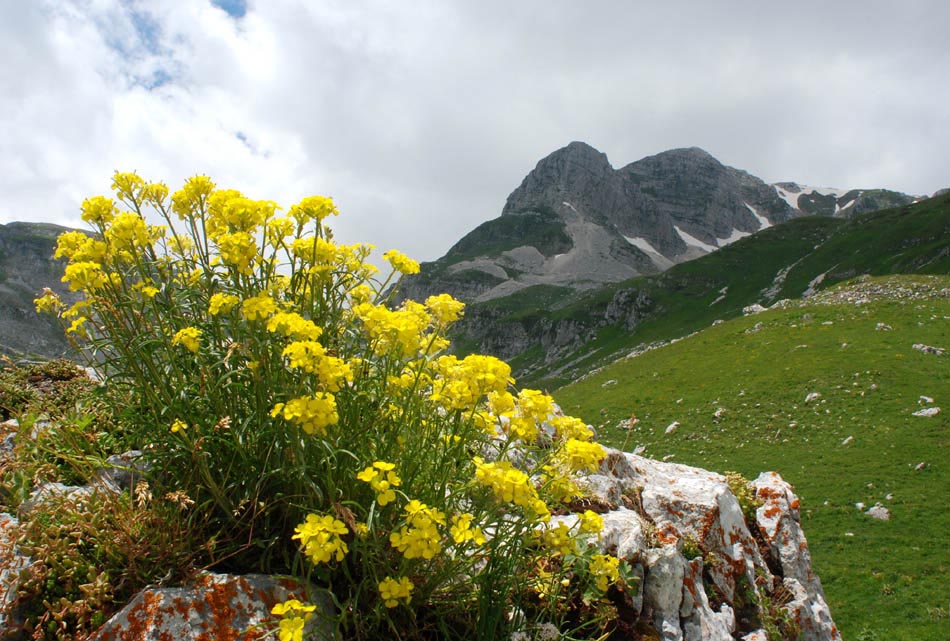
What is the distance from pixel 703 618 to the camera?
548 cm

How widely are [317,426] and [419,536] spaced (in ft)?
2.92

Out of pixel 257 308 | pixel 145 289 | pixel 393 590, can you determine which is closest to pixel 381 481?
pixel 393 590

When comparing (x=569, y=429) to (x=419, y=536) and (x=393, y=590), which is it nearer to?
(x=419, y=536)

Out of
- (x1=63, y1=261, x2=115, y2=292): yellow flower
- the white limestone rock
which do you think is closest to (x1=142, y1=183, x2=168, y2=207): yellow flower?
(x1=63, y1=261, x2=115, y2=292): yellow flower

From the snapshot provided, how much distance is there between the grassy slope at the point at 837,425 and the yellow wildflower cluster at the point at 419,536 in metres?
14.4

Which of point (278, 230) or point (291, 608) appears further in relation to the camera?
point (278, 230)

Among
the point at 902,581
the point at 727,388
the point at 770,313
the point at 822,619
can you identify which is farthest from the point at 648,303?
the point at 822,619

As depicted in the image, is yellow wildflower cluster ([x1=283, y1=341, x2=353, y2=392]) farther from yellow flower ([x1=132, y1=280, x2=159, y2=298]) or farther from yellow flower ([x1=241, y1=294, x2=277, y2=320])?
yellow flower ([x1=132, y1=280, x2=159, y2=298])

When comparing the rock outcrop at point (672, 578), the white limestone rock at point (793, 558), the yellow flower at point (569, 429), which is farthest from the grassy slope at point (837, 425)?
the yellow flower at point (569, 429)

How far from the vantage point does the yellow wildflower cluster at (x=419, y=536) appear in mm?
3082

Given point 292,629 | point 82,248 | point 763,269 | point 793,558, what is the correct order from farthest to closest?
point 763,269 → point 793,558 → point 82,248 → point 292,629

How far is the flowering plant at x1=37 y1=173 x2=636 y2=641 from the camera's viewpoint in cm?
348

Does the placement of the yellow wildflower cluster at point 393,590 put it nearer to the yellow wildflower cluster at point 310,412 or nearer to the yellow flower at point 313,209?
the yellow wildflower cluster at point 310,412

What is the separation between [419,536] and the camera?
309cm
